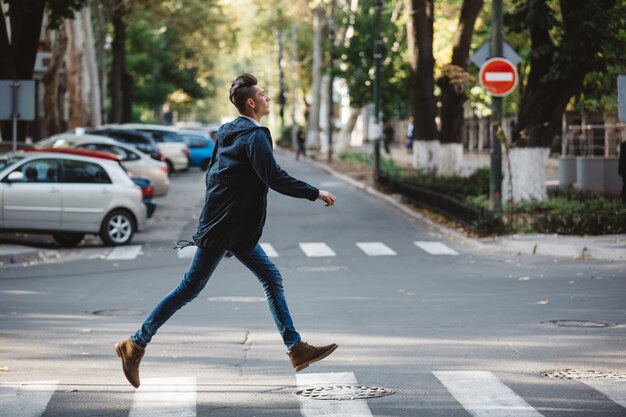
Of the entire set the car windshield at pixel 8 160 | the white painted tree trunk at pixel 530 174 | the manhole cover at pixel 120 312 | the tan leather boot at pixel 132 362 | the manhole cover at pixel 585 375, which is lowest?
the manhole cover at pixel 120 312

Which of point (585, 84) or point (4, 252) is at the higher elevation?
point (585, 84)

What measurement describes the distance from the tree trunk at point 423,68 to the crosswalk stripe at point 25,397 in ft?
87.8

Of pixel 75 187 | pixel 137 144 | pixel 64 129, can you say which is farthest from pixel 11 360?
pixel 64 129

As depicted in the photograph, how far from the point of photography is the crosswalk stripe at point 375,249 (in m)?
20.9

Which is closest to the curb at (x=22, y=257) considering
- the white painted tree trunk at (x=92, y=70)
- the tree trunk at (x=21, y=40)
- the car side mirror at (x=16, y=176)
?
the car side mirror at (x=16, y=176)

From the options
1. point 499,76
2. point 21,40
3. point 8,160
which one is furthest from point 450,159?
point 8,160

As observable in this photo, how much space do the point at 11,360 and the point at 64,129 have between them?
48.9 metres

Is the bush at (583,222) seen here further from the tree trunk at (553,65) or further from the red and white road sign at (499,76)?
the tree trunk at (553,65)

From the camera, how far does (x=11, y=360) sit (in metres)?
9.80

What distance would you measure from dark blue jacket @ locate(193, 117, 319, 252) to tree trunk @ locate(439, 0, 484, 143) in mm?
25682

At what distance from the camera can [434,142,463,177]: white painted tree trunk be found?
35031mm

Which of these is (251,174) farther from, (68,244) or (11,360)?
(68,244)

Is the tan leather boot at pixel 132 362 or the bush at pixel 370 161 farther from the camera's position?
the bush at pixel 370 161

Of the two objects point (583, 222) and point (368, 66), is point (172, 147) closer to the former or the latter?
point (368, 66)
